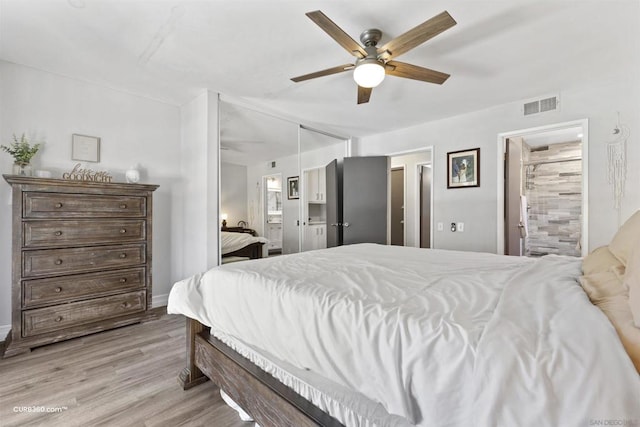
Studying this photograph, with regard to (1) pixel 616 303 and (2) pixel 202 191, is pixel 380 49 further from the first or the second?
(2) pixel 202 191

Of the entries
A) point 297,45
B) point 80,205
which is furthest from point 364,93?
point 80,205

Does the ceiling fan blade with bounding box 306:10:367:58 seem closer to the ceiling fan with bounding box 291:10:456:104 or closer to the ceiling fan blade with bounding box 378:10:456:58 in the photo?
the ceiling fan with bounding box 291:10:456:104

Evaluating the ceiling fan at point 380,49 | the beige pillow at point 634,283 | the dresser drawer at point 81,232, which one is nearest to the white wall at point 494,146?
the ceiling fan at point 380,49

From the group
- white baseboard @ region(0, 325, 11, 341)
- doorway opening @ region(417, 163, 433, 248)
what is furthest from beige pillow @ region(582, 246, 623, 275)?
doorway opening @ region(417, 163, 433, 248)

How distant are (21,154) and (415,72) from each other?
11.2ft

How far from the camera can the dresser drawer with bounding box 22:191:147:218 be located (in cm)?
229

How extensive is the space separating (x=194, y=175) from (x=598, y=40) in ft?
Result: 12.8

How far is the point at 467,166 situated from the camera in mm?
3693

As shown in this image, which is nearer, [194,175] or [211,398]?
[211,398]

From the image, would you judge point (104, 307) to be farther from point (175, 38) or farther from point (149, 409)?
point (175, 38)

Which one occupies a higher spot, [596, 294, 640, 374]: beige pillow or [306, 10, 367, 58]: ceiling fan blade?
[306, 10, 367, 58]: ceiling fan blade

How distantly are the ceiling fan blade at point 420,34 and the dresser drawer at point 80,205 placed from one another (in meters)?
2.71

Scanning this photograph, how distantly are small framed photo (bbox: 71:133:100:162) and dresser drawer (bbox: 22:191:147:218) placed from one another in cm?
59

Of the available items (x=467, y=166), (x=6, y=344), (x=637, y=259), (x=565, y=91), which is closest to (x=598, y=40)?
(x=565, y=91)
